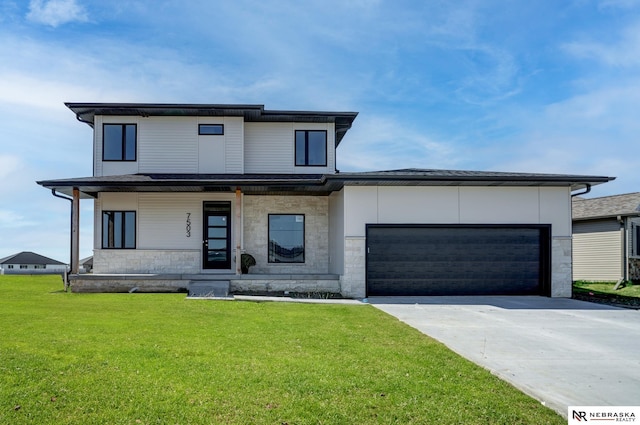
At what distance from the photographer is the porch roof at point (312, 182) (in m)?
12.5

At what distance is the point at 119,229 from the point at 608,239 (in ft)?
64.7

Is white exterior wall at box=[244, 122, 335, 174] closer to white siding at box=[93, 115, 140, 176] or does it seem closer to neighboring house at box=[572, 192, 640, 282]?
white siding at box=[93, 115, 140, 176]

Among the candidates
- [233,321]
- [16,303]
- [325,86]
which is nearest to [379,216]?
[325,86]

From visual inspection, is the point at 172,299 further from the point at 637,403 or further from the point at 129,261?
the point at 637,403

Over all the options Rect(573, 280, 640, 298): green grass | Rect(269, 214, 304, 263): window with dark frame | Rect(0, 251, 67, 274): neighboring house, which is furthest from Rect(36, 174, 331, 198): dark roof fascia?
Rect(573, 280, 640, 298): green grass

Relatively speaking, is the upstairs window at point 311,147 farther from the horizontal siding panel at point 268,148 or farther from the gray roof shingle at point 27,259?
the gray roof shingle at point 27,259

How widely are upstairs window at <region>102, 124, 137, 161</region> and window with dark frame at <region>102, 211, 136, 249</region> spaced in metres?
2.17

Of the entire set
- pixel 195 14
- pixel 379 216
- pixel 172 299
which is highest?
pixel 195 14

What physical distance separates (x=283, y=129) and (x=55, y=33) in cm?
807

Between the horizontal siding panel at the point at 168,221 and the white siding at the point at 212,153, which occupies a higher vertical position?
the white siding at the point at 212,153

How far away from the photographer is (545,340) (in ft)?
24.0

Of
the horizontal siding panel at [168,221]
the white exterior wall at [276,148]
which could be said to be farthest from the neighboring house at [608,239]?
the horizontal siding panel at [168,221]

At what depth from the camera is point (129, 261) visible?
15.6 m

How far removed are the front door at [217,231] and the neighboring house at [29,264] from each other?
34.8 feet
